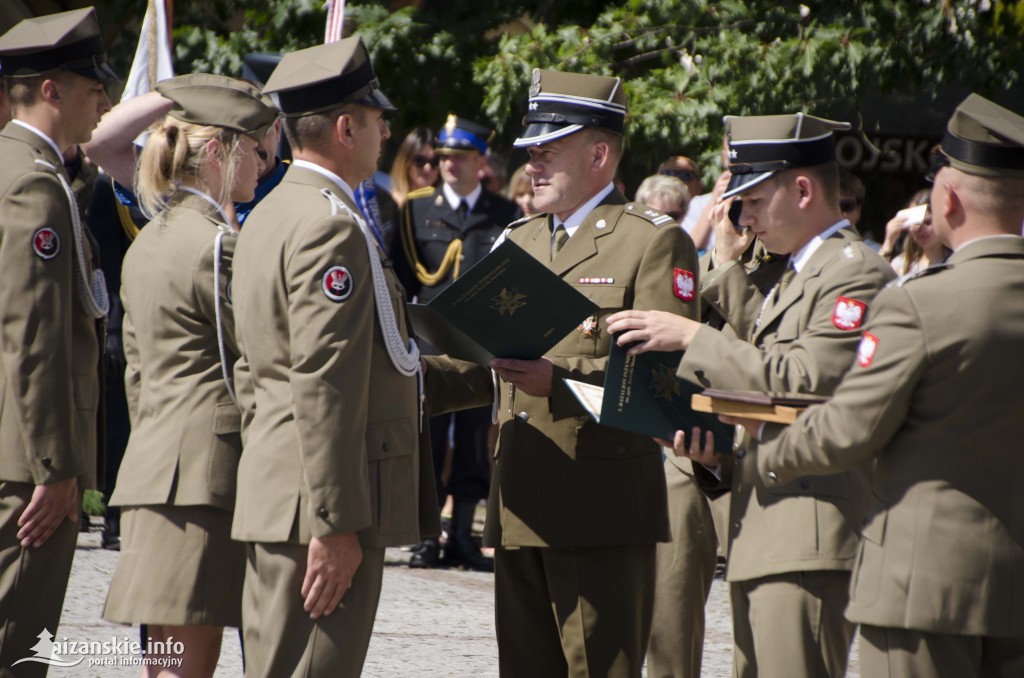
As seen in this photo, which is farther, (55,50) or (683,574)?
(683,574)

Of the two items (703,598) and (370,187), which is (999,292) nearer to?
(703,598)

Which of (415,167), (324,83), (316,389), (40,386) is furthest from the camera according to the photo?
(415,167)

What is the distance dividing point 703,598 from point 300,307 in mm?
2384

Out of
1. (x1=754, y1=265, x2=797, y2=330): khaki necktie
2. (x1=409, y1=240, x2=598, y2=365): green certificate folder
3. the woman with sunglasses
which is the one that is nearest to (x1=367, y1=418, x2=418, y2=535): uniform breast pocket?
(x1=409, y1=240, x2=598, y2=365): green certificate folder

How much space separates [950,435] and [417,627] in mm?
3932

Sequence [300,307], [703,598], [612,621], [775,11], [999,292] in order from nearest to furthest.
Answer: [999,292] → [300,307] → [612,621] → [703,598] → [775,11]

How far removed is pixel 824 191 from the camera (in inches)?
154

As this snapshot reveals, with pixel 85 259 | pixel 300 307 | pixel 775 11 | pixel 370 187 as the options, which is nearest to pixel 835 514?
pixel 300 307

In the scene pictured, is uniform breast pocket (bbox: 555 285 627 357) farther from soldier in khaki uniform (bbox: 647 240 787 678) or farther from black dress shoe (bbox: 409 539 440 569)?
black dress shoe (bbox: 409 539 440 569)

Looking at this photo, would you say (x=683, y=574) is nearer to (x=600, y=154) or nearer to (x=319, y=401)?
(x=600, y=154)

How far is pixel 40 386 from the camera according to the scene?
4.20 meters

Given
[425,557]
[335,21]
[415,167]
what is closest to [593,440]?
[425,557]

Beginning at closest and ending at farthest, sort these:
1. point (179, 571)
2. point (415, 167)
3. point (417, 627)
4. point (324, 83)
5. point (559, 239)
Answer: point (324, 83) < point (179, 571) < point (559, 239) < point (417, 627) < point (415, 167)

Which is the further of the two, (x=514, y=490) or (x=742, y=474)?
(x=514, y=490)
